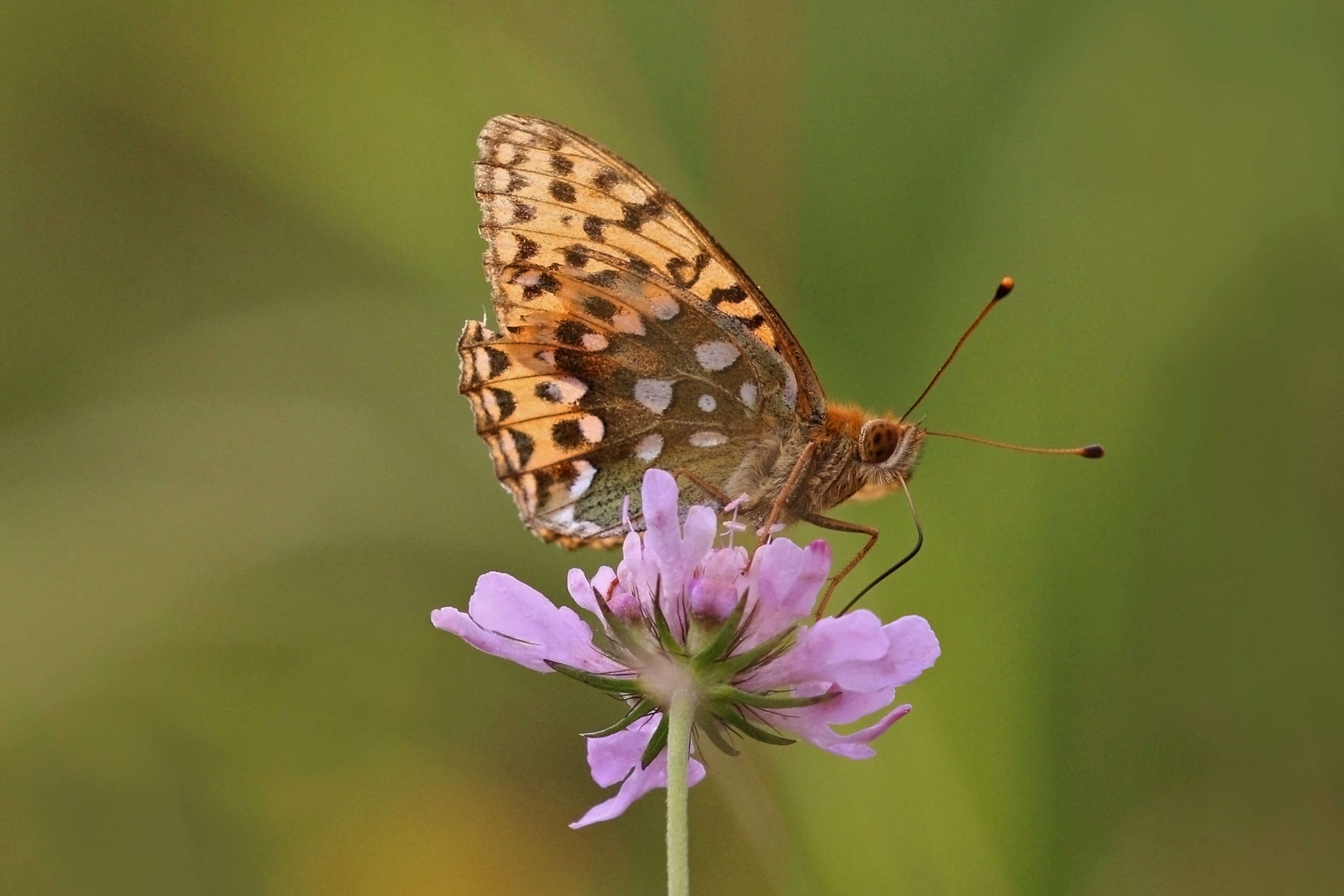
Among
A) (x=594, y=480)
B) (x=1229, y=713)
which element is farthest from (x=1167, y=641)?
(x=594, y=480)

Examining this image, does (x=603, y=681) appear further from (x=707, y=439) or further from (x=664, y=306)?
(x=664, y=306)

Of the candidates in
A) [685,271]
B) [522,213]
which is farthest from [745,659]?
[522,213]

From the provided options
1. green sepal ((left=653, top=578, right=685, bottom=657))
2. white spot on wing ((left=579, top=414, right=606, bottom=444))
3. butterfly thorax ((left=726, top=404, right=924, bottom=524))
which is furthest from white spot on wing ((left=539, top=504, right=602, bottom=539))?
green sepal ((left=653, top=578, right=685, bottom=657))

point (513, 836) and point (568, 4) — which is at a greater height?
point (568, 4)

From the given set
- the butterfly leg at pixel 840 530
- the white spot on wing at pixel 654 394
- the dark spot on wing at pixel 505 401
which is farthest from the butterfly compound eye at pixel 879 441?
the dark spot on wing at pixel 505 401

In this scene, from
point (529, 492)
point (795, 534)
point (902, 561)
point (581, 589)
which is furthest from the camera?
point (795, 534)

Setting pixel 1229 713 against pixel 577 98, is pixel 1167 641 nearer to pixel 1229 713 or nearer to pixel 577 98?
pixel 1229 713

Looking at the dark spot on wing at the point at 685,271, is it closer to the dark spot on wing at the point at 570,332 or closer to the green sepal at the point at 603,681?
the dark spot on wing at the point at 570,332
